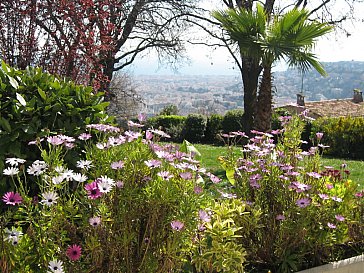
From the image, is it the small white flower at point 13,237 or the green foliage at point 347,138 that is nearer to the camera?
the small white flower at point 13,237

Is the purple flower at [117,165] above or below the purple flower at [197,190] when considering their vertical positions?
above

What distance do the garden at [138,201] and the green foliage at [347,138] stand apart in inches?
403

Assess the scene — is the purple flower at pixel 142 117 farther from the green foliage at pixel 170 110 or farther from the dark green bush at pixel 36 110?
the green foliage at pixel 170 110

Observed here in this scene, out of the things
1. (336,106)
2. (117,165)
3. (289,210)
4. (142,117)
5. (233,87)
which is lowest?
(336,106)

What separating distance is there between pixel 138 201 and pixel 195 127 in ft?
52.4

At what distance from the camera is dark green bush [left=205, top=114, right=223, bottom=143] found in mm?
18203

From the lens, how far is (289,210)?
3172 mm

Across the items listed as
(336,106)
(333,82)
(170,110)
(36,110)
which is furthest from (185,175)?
(333,82)

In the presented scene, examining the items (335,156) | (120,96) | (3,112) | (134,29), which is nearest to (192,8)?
(134,29)

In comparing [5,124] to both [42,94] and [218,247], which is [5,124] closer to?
[42,94]

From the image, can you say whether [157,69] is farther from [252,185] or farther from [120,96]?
[252,185]

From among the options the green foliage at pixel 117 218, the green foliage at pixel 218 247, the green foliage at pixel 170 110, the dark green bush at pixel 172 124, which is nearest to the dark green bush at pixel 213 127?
the dark green bush at pixel 172 124

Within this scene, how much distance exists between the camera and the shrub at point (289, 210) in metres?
3.16

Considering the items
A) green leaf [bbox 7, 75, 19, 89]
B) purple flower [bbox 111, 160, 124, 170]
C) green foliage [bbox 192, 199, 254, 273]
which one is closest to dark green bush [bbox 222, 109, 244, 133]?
green leaf [bbox 7, 75, 19, 89]
